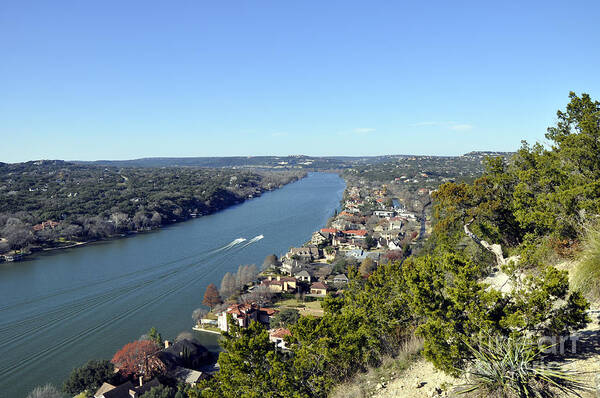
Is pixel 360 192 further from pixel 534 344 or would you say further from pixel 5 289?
pixel 534 344

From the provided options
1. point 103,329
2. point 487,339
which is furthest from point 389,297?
point 103,329

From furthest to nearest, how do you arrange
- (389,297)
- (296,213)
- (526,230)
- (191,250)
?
(296,213) → (191,250) → (526,230) → (389,297)

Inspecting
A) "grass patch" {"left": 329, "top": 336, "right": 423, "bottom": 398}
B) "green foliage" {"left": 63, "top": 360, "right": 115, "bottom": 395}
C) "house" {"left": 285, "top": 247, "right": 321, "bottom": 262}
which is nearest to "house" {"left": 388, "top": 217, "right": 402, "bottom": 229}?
"house" {"left": 285, "top": 247, "right": 321, "bottom": 262}

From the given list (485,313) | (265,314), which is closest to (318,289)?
(265,314)

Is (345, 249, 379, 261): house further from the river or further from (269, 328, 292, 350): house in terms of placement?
(269, 328, 292, 350): house

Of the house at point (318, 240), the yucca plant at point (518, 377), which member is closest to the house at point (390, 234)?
the house at point (318, 240)

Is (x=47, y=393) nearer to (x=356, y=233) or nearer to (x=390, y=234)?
(x=356, y=233)
